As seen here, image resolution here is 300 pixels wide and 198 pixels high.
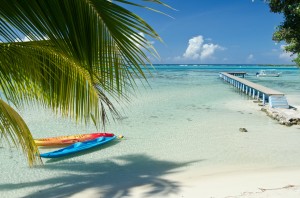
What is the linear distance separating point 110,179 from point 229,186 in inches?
106


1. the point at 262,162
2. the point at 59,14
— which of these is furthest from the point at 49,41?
the point at 262,162

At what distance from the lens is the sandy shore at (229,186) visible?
5.51 meters

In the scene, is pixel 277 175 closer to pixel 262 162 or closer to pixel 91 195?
pixel 262 162

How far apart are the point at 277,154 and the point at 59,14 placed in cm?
839

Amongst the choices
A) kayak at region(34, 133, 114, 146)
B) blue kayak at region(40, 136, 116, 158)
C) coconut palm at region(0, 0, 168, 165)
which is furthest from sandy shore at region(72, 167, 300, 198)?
coconut palm at region(0, 0, 168, 165)

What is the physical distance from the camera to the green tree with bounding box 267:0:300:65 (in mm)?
7316

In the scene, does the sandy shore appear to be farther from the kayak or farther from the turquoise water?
the kayak

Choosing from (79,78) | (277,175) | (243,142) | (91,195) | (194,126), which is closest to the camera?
(79,78)

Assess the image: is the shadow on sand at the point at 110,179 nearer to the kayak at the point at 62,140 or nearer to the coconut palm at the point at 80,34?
the kayak at the point at 62,140

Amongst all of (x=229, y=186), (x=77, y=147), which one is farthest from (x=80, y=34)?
(x=77, y=147)

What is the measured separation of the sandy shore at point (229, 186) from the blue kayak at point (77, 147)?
7.46ft

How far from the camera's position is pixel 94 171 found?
286 inches

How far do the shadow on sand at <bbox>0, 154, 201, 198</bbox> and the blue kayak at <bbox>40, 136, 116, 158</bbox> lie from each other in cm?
34

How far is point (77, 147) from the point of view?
861 cm
